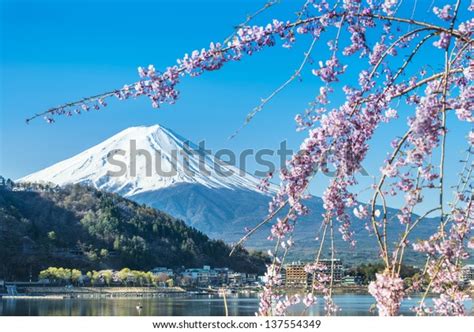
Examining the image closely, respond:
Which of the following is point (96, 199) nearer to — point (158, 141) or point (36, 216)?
point (36, 216)

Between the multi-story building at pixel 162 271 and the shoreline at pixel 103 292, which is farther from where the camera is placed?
the multi-story building at pixel 162 271

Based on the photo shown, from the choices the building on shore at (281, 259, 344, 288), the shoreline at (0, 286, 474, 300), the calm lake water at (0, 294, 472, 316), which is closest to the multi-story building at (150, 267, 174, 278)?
the shoreline at (0, 286, 474, 300)

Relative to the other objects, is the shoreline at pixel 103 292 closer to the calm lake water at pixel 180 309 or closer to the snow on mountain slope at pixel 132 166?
the calm lake water at pixel 180 309

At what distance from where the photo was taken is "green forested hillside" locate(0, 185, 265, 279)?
32.1 meters

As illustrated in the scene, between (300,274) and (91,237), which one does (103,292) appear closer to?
(91,237)

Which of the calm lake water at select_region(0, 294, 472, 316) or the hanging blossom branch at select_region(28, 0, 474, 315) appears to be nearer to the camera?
the hanging blossom branch at select_region(28, 0, 474, 315)

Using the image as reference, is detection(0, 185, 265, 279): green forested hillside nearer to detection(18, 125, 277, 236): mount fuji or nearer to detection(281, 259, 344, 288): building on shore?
detection(18, 125, 277, 236): mount fuji

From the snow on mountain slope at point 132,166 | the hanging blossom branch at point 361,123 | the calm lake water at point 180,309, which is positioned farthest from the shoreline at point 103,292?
the snow on mountain slope at point 132,166

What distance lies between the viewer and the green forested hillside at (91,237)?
32094 millimetres

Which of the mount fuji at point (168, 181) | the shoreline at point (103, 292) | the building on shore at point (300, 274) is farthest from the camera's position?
the mount fuji at point (168, 181)

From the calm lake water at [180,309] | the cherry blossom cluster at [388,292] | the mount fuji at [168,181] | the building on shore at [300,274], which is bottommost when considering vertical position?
the calm lake water at [180,309]

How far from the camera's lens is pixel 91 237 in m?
37.2

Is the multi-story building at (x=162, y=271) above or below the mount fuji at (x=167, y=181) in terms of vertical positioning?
below

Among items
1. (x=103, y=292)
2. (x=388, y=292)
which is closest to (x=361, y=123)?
(x=388, y=292)
